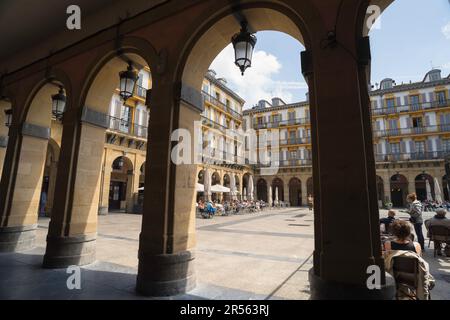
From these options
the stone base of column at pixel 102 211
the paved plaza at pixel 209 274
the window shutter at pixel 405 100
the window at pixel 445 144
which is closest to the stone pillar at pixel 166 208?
the paved plaza at pixel 209 274

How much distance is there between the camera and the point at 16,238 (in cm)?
582

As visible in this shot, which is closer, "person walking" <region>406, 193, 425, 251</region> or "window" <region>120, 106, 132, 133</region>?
"person walking" <region>406, 193, 425, 251</region>

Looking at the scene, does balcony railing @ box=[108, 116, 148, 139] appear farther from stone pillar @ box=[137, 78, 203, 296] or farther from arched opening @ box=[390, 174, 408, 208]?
arched opening @ box=[390, 174, 408, 208]

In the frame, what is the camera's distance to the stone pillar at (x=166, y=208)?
3.36m

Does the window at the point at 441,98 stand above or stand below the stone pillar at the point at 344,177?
above

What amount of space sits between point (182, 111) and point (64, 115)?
290 cm

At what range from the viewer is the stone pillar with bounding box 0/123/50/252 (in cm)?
582

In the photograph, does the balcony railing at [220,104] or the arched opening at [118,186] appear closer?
the arched opening at [118,186]

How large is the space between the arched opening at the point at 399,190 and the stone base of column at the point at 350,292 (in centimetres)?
3508

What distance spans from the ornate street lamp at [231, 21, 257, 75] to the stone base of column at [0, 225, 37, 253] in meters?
6.30

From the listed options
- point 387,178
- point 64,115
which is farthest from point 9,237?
point 387,178

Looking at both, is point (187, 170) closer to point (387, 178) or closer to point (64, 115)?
point (64, 115)

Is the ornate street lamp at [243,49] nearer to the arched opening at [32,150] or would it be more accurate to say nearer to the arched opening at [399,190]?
the arched opening at [32,150]

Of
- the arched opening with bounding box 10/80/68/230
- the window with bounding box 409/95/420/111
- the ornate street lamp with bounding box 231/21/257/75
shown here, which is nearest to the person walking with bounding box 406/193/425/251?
the ornate street lamp with bounding box 231/21/257/75
